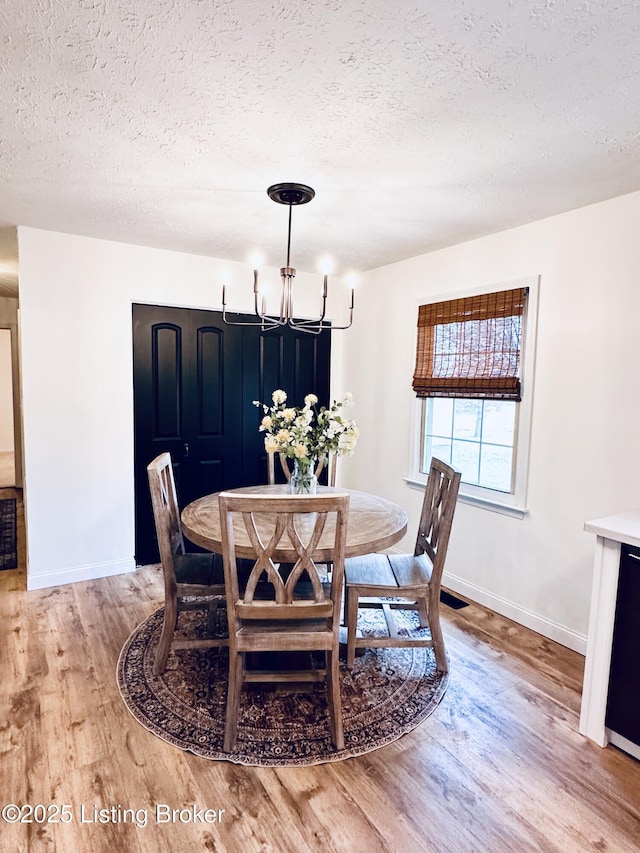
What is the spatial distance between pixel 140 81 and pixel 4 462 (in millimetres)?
7631

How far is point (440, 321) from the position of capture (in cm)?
335

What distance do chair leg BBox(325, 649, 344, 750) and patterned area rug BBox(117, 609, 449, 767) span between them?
4 cm

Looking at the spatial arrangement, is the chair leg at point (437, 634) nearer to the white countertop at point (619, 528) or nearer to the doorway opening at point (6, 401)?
the white countertop at point (619, 528)

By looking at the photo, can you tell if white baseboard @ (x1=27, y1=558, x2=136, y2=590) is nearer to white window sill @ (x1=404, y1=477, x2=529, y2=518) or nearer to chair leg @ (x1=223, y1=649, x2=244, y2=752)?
chair leg @ (x1=223, y1=649, x2=244, y2=752)

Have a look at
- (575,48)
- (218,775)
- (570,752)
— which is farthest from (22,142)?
(570,752)

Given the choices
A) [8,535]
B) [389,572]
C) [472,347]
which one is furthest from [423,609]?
[8,535]

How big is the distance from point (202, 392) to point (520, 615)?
106 inches

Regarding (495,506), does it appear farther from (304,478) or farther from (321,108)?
(321,108)

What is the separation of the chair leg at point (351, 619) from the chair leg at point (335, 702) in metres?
0.39

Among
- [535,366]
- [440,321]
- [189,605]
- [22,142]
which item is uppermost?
[22,142]

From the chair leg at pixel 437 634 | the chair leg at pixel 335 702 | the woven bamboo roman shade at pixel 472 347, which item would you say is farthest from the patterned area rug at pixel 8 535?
the woven bamboo roman shade at pixel 472 347

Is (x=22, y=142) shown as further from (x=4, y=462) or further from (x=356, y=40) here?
(x=4, y=462)

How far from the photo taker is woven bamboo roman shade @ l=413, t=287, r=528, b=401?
2891mm

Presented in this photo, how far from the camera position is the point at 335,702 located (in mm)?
1852
